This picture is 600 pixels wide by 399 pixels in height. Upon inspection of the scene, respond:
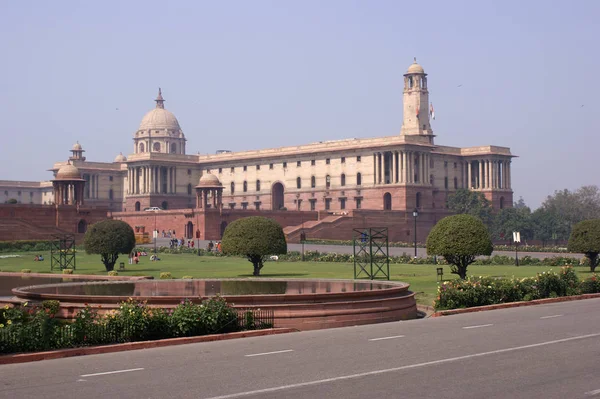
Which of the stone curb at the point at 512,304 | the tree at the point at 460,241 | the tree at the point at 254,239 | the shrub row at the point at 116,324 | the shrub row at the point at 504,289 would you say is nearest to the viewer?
the shrub row at the point at 116,324

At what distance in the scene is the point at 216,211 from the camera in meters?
94.2

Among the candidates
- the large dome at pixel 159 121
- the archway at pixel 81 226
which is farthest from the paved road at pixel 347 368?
the large dome at pixel 159 121

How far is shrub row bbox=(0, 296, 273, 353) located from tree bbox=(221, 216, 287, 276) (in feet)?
65.4

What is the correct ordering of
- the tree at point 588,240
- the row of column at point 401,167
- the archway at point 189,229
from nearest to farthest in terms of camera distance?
the tree at point 588,240 < the archway at point 189,229 < the row of column at point 401,167

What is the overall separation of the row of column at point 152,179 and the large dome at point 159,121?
2152cm

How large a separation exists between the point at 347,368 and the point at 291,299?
705 centimetres

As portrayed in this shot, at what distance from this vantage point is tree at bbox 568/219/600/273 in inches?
1791

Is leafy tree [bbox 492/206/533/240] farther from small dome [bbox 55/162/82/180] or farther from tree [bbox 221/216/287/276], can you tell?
tree [bbox 221/216/287/276]

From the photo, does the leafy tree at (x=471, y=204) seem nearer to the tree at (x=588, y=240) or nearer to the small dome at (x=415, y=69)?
the small dome at (x=415, y=69)

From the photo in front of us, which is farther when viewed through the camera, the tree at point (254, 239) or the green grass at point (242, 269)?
the green grass at point (242, 269)

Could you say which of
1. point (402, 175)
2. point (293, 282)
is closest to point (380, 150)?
point (402, 175)

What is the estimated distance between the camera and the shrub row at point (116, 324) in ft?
55.6

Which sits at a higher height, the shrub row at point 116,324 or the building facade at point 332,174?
the building facade at point 332,174

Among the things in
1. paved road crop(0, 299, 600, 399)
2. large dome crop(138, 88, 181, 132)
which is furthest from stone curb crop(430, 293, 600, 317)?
large dome crop(138, 88, 181, 132)
